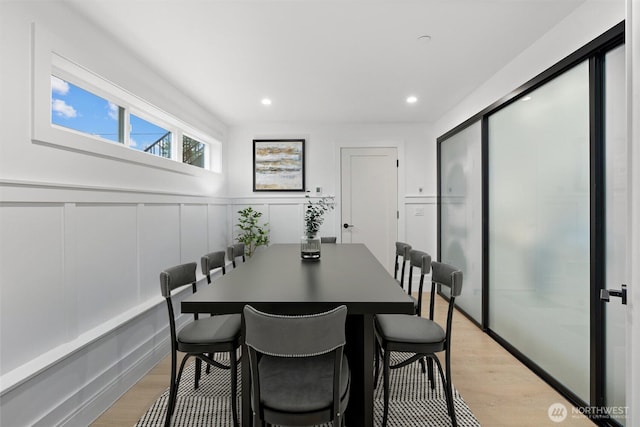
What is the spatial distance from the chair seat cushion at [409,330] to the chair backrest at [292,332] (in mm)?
730

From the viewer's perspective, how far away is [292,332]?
1.09 meters

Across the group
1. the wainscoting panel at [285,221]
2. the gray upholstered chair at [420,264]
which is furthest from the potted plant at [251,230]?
the gray upholstered chair at [420,264]

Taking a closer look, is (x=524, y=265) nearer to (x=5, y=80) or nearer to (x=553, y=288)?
(x=553, y=288)

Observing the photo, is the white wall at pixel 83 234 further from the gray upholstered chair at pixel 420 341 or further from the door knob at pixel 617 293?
the gray upholstered chair at pixel 420 341

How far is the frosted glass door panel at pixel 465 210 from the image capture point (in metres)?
3.28

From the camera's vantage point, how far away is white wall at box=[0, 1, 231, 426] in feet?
4.93

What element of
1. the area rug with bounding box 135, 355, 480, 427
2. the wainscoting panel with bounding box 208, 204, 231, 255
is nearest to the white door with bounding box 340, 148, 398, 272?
the wainscoting panel with bounding box 208, 204, 231, 255

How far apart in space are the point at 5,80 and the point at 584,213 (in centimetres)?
326

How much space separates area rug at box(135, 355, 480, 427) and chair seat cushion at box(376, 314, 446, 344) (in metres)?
0.54

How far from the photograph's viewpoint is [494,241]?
2.96 metres

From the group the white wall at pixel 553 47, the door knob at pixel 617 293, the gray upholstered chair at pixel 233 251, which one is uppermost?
the white wall at pixel 553 47

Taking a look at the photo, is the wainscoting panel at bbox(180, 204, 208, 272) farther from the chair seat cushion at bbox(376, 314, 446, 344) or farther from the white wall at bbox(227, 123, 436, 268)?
the chair seat cushion at bbox(376, 314, 446, 344)

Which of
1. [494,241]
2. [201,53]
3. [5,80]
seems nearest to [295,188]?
Answer: [201,53]

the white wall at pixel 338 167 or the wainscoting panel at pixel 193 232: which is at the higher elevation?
the white wall at pixel 338 167
